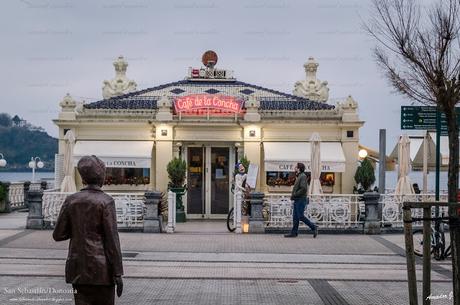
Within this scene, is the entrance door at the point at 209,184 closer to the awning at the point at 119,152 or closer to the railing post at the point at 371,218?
the awning at the point at 119,152

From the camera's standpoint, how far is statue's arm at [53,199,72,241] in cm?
706

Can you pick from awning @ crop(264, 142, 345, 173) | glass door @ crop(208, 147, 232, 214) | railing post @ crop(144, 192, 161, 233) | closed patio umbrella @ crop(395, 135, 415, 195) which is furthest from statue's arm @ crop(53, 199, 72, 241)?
glass door @ crop(208, 147, 232, 214)

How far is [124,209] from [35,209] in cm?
241

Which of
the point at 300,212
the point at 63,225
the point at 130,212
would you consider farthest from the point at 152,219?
the point at 63,225

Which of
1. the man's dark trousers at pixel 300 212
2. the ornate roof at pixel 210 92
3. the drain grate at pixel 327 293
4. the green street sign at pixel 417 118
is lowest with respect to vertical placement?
the drain grate at pixel 327 293

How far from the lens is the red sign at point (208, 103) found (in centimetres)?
2459

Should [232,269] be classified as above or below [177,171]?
below

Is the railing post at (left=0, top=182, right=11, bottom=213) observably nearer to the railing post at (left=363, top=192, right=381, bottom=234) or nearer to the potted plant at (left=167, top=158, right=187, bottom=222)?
the potted plant at (left=167, top=158, right=187, bottom=222)

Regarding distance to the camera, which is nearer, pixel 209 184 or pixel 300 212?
pixel 300 212

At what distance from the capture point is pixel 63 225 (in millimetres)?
7090

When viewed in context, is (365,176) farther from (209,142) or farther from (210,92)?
(210,92)

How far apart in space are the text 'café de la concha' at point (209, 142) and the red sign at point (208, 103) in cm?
3

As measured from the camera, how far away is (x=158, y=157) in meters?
24.6

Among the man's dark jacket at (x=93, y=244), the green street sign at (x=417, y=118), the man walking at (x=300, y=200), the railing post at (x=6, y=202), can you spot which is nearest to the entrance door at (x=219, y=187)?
the man walking at (x=300, y=200)
